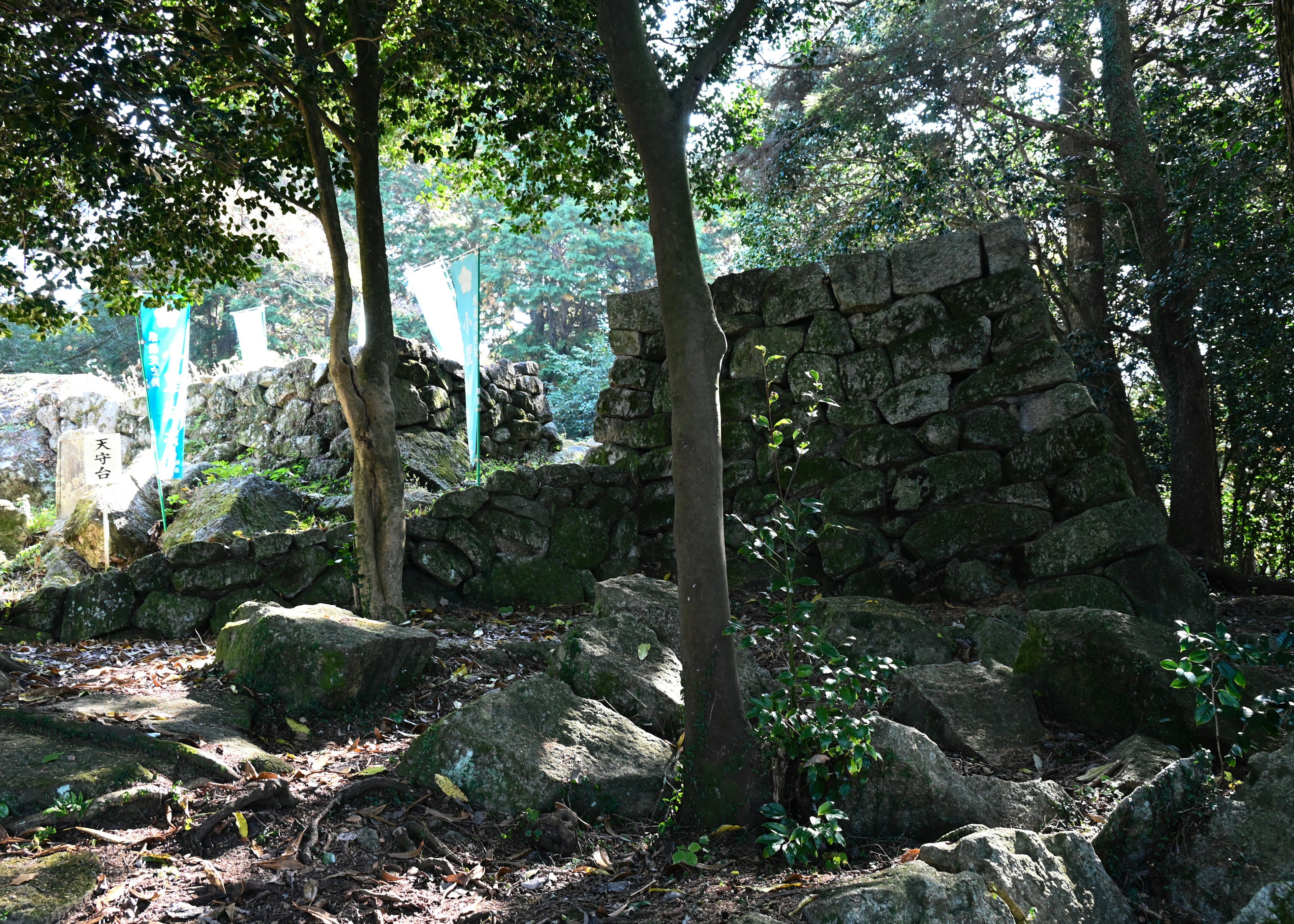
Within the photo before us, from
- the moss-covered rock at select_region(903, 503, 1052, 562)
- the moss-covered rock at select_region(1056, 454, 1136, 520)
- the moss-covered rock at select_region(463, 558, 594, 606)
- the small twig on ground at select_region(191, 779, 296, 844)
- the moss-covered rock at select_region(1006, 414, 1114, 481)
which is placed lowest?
the small twig on ground at select_region(191, 779, 296, 844)

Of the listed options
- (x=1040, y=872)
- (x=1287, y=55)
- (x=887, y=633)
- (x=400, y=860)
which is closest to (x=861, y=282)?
(x=887, y=633)

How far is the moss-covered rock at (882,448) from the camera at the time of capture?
6.61m

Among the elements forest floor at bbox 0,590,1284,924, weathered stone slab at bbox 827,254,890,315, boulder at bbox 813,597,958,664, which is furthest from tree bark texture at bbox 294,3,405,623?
weathered stone slab at bbox 827,254,890,315

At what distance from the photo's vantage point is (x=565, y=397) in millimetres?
18391

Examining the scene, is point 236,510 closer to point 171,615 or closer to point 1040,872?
point 171,615

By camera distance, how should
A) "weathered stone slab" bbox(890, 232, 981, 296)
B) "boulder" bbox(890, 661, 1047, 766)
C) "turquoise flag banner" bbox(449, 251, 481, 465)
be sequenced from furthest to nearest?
"turquoise flag banner" bbox(449, 251, 481, 465), "weathered stone slab" bbox(890, 232, 981, 296), "boulder" bbox(890, 661, 1047, 766)

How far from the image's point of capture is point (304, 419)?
31.9 ft

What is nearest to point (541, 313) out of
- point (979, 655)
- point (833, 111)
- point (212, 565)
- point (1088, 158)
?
point (833, 111)

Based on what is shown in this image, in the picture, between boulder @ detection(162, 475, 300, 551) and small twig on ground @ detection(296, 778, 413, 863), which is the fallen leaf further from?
boulder @ detection(162, 475, 300, 551)

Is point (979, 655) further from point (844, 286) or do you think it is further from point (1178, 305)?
point (1178, 305)

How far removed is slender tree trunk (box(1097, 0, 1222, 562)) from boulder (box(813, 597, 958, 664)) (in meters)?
4.32

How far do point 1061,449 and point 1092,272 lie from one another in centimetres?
388

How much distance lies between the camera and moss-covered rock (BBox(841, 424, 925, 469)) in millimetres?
6605

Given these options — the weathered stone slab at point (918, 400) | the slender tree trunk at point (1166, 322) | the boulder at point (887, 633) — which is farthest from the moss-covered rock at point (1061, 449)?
the slender tree trunk at point (1166, 322)
